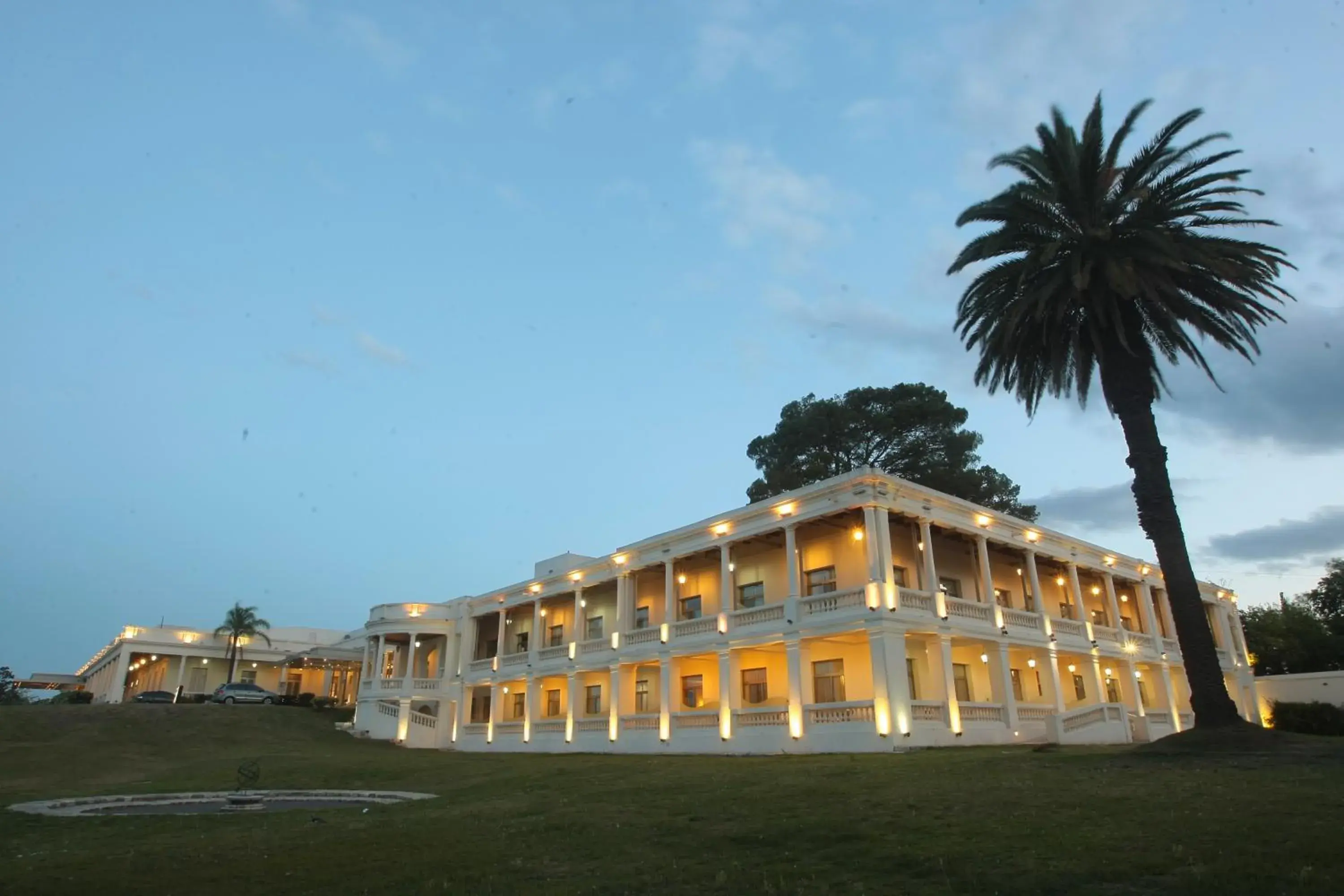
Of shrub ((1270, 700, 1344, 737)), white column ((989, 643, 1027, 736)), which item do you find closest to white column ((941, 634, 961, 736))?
white column ((989, 643, 1027, 736))

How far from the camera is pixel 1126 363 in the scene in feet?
78.2

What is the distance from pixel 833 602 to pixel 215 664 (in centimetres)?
7072

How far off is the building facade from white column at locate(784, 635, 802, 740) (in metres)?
51.2

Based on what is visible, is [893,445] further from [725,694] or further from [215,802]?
[215,802]

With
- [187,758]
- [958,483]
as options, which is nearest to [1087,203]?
[958,483]

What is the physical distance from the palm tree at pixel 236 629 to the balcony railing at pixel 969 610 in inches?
2707

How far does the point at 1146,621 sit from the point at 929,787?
110 feet

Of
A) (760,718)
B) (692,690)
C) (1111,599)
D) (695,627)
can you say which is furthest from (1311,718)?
(695,627)

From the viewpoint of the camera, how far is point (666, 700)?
1345 inches

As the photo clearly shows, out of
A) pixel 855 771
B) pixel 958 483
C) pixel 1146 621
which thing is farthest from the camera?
pixel 958 483

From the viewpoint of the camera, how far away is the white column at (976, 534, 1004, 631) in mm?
31391

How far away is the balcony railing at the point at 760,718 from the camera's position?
29141 mm

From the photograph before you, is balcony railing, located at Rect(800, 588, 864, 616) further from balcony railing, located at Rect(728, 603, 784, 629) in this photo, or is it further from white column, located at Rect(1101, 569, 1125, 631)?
white column, located at Rect(1101, 569, 1125, 631)

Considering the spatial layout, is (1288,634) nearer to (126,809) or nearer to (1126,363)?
(1126,363)
